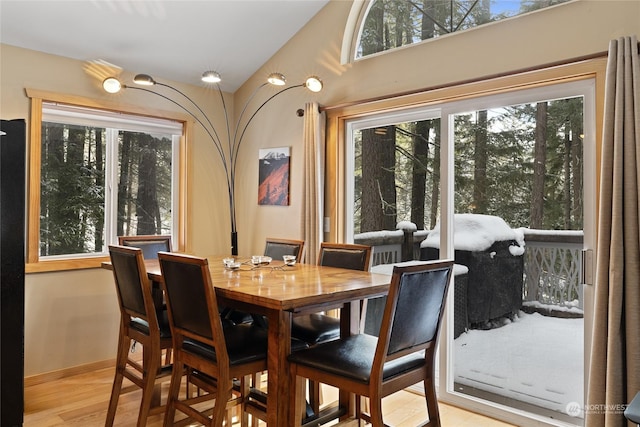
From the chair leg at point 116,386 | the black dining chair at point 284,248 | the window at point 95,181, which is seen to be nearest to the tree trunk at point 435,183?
the black dining chair at point 284,248

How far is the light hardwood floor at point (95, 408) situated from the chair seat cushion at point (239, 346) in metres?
0.89

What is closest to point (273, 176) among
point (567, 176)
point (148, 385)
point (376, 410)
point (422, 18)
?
point (422, 18)

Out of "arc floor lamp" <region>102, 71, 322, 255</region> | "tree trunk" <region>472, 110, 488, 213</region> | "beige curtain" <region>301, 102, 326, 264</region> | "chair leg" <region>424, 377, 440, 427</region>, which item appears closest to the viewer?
"chair leg" <region>424, 377, 440, 427</region>

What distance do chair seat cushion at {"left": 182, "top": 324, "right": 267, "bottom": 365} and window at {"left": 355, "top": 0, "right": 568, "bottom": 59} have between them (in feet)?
7.24

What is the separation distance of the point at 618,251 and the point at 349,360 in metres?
1.37

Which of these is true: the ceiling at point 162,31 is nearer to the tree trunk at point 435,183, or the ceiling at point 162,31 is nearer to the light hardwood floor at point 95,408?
the tree trunk at point 435,183

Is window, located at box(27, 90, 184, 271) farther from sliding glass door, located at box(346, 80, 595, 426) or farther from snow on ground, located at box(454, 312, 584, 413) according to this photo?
snow on ground, located at box(454, 312, 584, 413)

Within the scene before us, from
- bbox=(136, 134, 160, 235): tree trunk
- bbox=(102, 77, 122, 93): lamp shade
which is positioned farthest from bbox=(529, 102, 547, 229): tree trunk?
bbox=(136, 134, 160, 235): tree trunk

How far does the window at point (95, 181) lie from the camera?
350cm

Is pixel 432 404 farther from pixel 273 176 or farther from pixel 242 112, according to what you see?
pixel 242 112

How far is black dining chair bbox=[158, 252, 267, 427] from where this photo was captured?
6.56 ft

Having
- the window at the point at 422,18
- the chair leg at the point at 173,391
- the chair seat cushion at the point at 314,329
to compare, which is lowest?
the chair leg at the point at 173,391

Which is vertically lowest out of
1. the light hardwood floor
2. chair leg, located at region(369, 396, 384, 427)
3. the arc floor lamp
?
the light hardwood floor

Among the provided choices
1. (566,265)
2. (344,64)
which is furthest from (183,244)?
(566,265)
